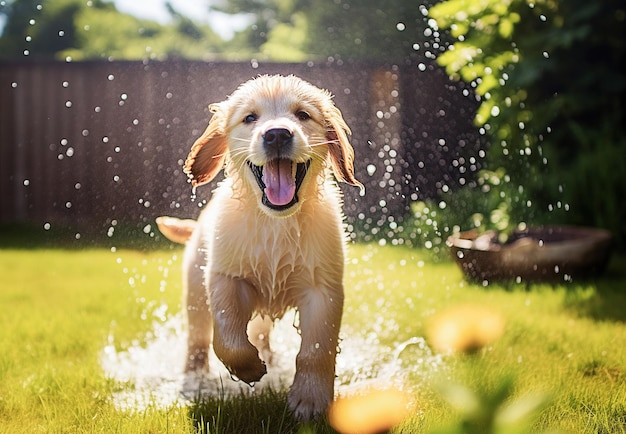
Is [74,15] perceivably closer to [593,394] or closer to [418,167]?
[418,167]

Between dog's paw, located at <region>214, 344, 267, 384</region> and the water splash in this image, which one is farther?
the water splash

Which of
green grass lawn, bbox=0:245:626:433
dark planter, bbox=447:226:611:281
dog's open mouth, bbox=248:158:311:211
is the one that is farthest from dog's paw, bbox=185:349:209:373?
dark planter, bbox=447:226:611:281

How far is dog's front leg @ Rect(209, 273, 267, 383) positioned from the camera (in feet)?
7.50

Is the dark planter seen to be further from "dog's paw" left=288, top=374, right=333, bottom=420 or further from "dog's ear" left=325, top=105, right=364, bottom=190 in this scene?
"dog's paw" left=288, top=374, right=333, bottom=420

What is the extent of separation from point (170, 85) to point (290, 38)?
681cm

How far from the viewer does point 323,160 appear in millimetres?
2324

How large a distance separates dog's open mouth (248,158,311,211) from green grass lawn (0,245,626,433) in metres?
0.60

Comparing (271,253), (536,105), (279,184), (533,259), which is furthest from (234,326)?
(536,105)

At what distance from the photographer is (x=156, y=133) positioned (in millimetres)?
4293

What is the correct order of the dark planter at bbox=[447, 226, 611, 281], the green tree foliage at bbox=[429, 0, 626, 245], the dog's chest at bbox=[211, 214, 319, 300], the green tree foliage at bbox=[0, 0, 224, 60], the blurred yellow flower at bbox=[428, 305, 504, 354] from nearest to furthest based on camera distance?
the dog's chest at bbox=[211, 214, 319, 300], the blurred yellow flower at bbox=[428, 305, 504, 354], the dark planter at bbox=[447, 226, 611, 281], the green tree foliage at bbox=[429, 0, 626, 245], the green tree foliage at bbox=[0, 0, 224, 60]

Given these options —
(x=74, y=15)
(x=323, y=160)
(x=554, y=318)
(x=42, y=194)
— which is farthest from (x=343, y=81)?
(x=74, y=15)

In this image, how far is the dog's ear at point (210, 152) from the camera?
2.41 metres

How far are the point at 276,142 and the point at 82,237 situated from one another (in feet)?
12.8

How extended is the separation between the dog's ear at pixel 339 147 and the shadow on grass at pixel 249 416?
73cm
